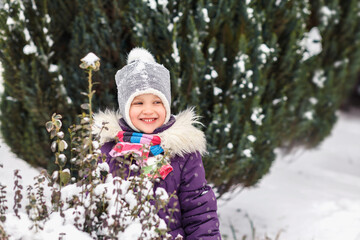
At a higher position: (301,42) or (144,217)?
(301,42)

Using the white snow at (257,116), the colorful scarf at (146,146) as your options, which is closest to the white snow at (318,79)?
the white snow at (257,116)

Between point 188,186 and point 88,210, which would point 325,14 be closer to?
point 188,186

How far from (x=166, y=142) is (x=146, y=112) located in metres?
0.21

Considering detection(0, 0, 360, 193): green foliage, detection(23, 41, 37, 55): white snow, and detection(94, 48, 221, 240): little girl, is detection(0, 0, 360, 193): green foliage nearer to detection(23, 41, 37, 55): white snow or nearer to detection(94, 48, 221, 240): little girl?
detection(23, 41, 37, 55): white snow

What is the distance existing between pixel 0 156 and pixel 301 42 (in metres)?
3.19

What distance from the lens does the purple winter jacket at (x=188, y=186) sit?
91.2 inches

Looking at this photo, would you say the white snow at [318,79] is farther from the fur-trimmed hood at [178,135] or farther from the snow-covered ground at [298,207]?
the fur-trimmed hood at [178,135]

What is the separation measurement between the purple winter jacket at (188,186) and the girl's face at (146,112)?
7cm

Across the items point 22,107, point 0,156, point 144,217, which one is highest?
point 22,107

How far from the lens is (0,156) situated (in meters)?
2.77

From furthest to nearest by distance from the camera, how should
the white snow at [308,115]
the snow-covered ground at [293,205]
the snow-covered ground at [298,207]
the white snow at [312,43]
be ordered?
the white snow at [308,115]
the white snow at [312,43]
the snow-covered ground at [298,207]
the snow-covered ground at [293,205]

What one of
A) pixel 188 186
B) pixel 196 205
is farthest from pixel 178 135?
pixel 196 205

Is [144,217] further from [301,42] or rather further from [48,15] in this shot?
[301,42]

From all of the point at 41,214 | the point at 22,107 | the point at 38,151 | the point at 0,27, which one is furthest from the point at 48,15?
the point at 41,214
